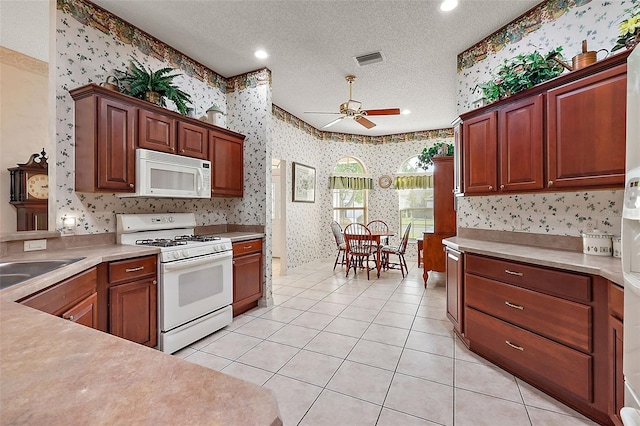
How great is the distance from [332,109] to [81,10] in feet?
11.9

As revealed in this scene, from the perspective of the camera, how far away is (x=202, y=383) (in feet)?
1.75

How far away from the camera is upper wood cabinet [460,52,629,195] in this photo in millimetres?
1788

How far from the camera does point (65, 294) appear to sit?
1.58m

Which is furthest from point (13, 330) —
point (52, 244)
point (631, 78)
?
point (631, 78)

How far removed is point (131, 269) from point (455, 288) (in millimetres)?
2719

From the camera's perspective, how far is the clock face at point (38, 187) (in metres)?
2.11

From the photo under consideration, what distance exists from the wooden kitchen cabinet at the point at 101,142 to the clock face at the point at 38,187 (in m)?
0.20

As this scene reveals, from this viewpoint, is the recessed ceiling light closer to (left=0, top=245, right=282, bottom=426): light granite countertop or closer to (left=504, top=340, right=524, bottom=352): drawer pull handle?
(left=504, top=340, right=524, bottom=352): drawer pull handle

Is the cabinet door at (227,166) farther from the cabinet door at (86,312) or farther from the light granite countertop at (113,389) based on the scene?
the light granite countertop at (113,389)

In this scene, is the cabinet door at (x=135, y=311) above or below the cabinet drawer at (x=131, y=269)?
below

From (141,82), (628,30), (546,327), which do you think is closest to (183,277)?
(141,82)

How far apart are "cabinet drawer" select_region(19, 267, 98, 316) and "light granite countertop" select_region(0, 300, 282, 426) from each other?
85 centimetres

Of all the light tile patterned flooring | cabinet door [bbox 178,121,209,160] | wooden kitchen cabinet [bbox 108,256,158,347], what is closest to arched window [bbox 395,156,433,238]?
the light tile patterned flooring

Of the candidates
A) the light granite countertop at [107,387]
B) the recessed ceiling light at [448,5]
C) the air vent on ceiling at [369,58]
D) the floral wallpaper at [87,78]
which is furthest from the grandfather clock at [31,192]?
the recessed ceiling light at [448,5]
